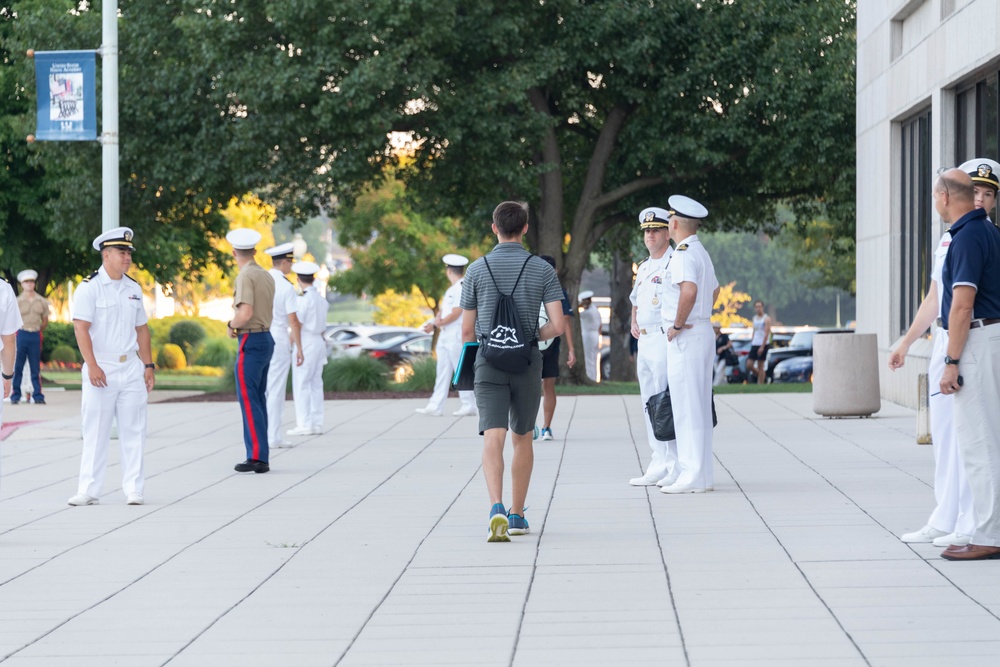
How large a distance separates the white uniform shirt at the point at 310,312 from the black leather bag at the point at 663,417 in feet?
19.1

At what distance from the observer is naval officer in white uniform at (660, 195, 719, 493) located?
9.68 meters

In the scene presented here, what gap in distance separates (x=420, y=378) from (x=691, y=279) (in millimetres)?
14532

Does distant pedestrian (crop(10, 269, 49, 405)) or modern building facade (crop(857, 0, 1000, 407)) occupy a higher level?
modern building facade (crop(857, 0, 1000, 407))

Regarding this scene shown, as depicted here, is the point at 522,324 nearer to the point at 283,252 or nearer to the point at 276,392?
the point at 283,252

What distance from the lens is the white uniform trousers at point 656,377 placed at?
10.2 m

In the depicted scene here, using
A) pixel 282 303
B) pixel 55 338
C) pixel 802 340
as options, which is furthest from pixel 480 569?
pixel 55 338

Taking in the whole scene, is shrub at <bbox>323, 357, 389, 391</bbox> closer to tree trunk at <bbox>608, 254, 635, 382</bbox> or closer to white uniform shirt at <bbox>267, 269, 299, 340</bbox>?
white uniform shirt at <bbox>267, 269, 299, 340</bbox>

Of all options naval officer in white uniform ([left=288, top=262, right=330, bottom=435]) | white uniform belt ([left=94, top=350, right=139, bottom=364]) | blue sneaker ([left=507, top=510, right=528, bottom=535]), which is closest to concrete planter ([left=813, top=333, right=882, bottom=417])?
naval officer in white uniform ([left=288, top=262, right=330, bottom=435])

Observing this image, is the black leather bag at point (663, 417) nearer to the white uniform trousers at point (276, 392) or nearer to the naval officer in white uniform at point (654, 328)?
the naval officer in white uniform at point (654, 328)

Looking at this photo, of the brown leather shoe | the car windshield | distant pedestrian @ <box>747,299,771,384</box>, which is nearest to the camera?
the brown leather shoe

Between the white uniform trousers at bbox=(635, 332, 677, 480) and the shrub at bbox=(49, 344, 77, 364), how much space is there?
34.5m

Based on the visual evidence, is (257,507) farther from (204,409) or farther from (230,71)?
(230,71)

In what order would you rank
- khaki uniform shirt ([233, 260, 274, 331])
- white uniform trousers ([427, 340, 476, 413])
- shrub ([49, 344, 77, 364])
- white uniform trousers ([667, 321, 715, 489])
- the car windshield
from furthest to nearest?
shrub ([49, 344, 77, 364]), the car windshield, white uniform trousers ([427, 340, 476, 413]), khaki uniform shirt ([233, 260, 274, 331]), white uniform trousers ([667, 321, 715, 489])

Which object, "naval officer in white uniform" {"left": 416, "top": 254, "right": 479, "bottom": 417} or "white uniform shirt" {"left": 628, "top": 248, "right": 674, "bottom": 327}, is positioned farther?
"naval officer in white uniform" {"left": 416, "top": 254, "right": 479, "bottom": 417}
